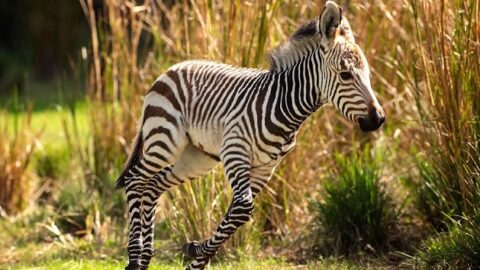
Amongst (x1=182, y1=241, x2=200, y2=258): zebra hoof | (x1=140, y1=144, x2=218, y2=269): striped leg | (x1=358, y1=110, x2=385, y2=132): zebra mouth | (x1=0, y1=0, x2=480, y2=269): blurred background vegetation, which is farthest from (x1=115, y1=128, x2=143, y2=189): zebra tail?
(x1=358, y1=110, x2=385, y2=132): zebra mouth

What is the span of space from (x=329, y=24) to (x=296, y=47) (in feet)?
1.27

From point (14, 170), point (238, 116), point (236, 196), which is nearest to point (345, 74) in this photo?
point (238, 116)

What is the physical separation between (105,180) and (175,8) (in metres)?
1.80

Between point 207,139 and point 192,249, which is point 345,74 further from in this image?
point 192,249

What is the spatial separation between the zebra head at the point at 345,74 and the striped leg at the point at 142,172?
1095 mm

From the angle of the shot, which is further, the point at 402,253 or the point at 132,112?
the point at 132,112

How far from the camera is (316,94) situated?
6230 mm

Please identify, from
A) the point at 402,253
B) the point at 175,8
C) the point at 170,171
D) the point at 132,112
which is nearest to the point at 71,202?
the point at 132,112

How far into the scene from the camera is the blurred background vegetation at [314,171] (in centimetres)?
711

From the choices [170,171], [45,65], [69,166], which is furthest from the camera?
[45,65]

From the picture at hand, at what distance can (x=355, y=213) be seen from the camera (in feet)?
25.5

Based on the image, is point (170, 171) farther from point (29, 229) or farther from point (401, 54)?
point (29, 229)

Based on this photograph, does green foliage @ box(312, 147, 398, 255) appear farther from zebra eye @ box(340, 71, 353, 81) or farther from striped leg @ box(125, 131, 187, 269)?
zebra eye @ box(340, 71, 353, 81)

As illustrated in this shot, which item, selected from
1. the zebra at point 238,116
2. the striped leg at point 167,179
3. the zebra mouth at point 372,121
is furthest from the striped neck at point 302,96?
the striped leg at point 167,179
